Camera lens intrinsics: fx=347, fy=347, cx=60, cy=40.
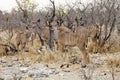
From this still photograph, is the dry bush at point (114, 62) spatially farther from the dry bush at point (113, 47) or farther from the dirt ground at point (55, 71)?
the dry bush at point (113, 47)

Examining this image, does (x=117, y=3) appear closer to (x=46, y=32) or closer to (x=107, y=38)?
(x=107, y=38)

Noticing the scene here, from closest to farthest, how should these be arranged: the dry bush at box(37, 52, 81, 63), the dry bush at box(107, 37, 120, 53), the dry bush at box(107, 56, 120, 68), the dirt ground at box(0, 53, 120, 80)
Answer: the dirt ground at box(0, 53, 120, 80)
the dry bush at box(107, 56, 120, 68)
the dry bush at box(37, 52, 81, 63)
the dry bush at box(107, 37, 120, 53)

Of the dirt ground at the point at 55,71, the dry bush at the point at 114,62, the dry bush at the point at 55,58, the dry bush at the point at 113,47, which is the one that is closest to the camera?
the dirt ground at the point at 55,71

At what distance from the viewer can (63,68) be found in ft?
39.9

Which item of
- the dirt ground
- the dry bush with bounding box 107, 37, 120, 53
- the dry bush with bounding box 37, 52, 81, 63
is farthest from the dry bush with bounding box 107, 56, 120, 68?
the dry bush with bounding box 107, 37, 120, 53

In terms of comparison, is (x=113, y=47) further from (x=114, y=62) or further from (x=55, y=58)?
(x=114, y=62)

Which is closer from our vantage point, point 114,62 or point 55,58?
point 114,62

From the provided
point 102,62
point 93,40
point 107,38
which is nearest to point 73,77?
point 102,62

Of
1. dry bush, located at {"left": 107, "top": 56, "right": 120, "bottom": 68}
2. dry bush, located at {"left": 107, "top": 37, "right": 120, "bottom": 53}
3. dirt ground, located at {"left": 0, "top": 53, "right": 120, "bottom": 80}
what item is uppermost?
dry bush, located at {"left": 107, "top": 37, "right": 120, "bottom": 53}

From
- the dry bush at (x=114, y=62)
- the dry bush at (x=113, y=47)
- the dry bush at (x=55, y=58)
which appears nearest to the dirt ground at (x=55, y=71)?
the dry bush at (x=114, y=62)

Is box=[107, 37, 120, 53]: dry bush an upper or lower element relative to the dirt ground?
upper

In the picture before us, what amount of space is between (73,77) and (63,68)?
73.3 inches

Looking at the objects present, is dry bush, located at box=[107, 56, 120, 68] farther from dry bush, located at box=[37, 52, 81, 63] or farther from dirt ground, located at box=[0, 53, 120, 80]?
dry bush, located at box=[37, 52, 81, 63]

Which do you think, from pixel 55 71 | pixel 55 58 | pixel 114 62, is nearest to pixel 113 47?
pixel 55 58
